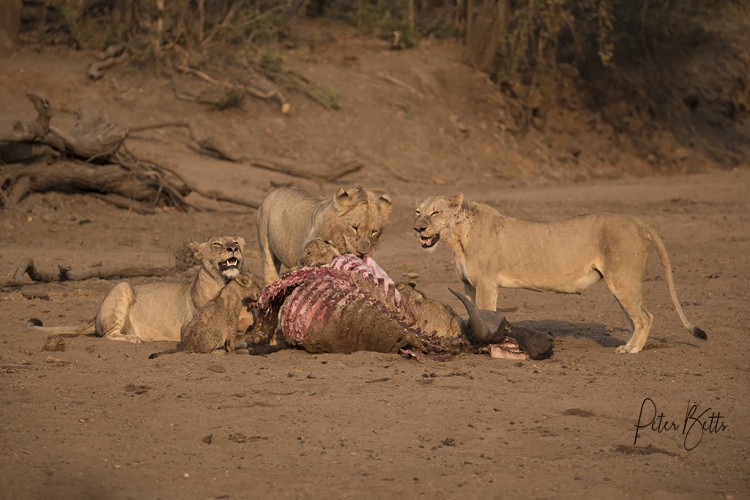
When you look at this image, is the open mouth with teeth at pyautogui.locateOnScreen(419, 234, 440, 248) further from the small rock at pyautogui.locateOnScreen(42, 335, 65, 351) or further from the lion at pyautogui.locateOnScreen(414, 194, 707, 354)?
the small rock at pyautogui.locateOnScreen(42, 335, 65, 351)

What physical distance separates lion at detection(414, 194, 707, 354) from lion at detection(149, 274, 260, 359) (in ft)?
4.86

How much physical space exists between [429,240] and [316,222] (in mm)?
914

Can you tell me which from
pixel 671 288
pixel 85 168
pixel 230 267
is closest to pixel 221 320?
pixel 230 267

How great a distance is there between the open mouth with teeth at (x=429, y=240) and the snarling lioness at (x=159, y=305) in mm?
1417

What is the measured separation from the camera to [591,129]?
1016 inches

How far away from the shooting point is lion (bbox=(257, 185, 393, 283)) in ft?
29.2

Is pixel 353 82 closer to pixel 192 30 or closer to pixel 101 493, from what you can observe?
pixel 192 30

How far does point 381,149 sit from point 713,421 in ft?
49.3

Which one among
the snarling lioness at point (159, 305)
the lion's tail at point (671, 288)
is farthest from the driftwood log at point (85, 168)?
the lion's tail at point (671, 288)

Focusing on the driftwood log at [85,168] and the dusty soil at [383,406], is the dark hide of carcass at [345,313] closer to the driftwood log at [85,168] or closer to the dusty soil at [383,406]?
the dusty soil at [383,406]

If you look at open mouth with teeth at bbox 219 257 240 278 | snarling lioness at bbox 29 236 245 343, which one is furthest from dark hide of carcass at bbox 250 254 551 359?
snarling lioness at bbox 29 236 245 343

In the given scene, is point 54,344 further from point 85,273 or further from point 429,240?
point 85,273

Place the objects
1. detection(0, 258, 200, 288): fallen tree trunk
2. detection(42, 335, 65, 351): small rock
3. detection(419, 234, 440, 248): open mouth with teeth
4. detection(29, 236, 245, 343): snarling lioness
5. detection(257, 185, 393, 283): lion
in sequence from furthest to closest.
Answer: detection(0, 258, 200, 288): fallen tree trunk
detection(419, 234, 440, 248): open mouth with teeth
detection(257, 185, 393, 283): lion
detection(29, 236, 245, 343): snarling lioness
detection(42, 335, 65, 351): small rock

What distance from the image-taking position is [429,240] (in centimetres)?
904
